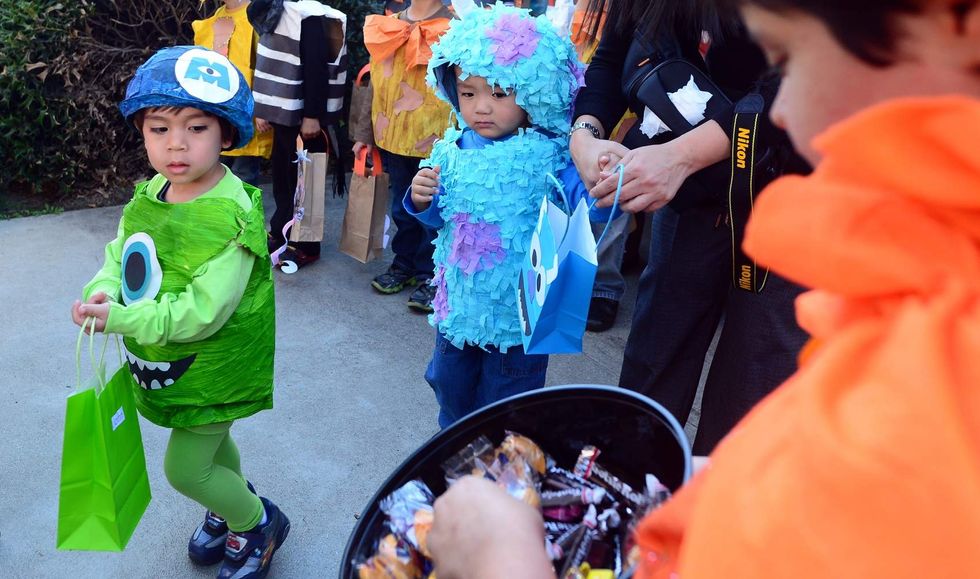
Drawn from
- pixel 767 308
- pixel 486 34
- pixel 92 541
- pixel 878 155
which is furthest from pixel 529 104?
pixel 878 155

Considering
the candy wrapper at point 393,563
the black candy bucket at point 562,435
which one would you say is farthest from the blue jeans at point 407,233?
the candy wrapper at point 393,563

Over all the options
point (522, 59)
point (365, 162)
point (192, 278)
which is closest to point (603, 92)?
point (522, 59)

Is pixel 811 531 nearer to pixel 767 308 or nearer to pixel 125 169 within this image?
pixel 767 308

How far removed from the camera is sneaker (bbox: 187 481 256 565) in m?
2.58

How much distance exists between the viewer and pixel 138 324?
6.59 ft

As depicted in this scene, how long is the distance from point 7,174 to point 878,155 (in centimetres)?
598

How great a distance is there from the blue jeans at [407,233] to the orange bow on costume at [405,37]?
21.2 inches

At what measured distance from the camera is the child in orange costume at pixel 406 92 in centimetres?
416

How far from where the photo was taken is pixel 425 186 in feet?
8.17

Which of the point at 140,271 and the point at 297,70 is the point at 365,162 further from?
the point at 140,271

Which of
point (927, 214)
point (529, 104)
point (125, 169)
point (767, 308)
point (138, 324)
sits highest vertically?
point (927, 214)

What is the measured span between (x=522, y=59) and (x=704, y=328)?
3.01 feet

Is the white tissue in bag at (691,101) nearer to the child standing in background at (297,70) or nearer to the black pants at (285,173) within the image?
the child standing in background at (297,70)

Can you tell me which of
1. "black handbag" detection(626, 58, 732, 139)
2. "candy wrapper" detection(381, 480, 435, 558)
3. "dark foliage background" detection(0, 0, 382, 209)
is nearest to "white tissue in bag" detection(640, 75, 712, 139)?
"black handbag" detection(626, 58, 732, 139)
